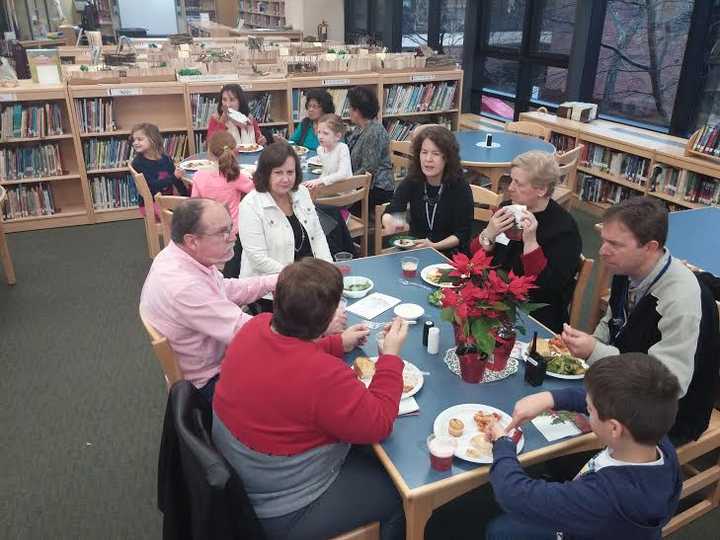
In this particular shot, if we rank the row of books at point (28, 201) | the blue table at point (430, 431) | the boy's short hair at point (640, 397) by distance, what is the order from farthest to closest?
the row of books at point (28, 201), the blue table at point (430, 431), the boy's short hair at point (640, 397)

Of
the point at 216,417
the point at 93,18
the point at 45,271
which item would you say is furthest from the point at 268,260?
the point at 93,18

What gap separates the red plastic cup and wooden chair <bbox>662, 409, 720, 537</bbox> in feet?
2.57

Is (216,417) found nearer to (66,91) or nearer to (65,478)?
(65,478)

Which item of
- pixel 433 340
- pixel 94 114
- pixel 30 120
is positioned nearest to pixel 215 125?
pixel 94 114

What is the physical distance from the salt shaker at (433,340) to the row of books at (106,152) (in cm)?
468

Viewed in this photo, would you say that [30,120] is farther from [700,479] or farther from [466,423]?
[700,479]

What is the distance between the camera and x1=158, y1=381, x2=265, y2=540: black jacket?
1441 mm

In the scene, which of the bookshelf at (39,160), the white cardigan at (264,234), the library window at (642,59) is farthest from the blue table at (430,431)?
the library window at (642,59)

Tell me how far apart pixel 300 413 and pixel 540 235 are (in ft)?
5.30

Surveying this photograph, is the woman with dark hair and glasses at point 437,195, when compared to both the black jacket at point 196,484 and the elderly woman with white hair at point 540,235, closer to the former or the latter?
the elderly woman with white hair at point 540,235

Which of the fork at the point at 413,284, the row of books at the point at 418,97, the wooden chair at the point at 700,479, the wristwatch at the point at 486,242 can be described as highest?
the row of books at the point at 418,97

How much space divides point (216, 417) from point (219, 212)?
87 centimetres

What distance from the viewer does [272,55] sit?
22.6 feet

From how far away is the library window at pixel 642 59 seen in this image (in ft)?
19.2
